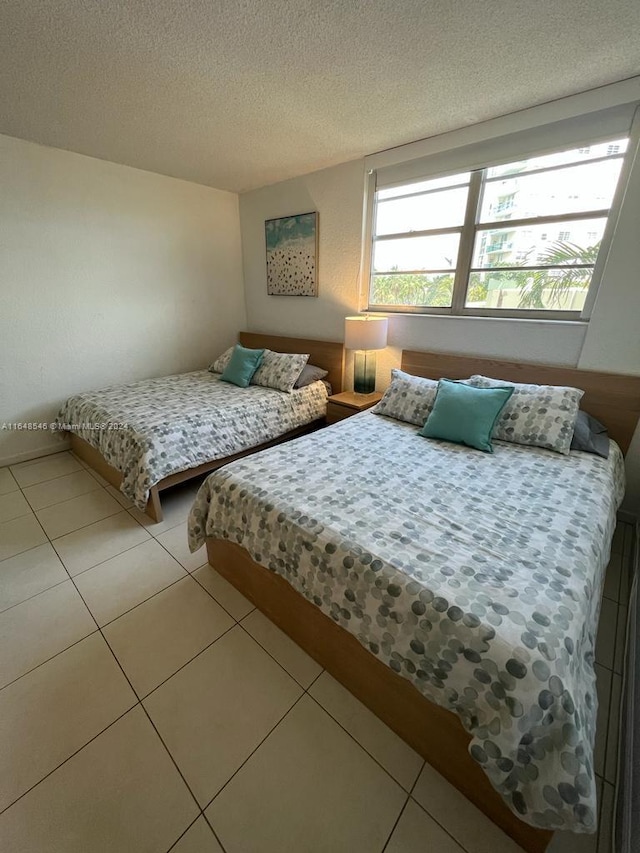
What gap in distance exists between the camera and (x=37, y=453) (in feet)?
9.71

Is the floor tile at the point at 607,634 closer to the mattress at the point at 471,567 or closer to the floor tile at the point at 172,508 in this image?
the mattress at the point at 471,567

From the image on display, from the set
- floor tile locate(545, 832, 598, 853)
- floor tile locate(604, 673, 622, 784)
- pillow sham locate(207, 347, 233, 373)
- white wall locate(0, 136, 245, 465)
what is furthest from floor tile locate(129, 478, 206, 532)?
floor tile locate(604, 673, 622, 784)

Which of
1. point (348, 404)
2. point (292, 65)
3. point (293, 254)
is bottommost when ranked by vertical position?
point (348, 404)

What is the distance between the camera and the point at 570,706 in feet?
2.52

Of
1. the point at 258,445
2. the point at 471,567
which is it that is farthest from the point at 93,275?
the point at 471,567

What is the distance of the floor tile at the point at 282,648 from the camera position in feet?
4.33

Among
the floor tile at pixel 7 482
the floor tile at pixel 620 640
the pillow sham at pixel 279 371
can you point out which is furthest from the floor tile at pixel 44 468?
the floor tile at pixel 620 640

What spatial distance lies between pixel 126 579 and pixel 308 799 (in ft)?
4.11

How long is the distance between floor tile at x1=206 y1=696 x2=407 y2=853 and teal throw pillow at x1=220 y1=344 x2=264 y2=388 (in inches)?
98.2

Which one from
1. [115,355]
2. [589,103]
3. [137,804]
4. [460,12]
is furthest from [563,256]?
[115,355]

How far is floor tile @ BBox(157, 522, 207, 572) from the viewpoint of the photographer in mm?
1851

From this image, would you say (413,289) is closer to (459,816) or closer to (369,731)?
(369,731)

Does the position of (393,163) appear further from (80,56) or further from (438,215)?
(80,56)

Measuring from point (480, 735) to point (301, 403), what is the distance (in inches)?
95.1
